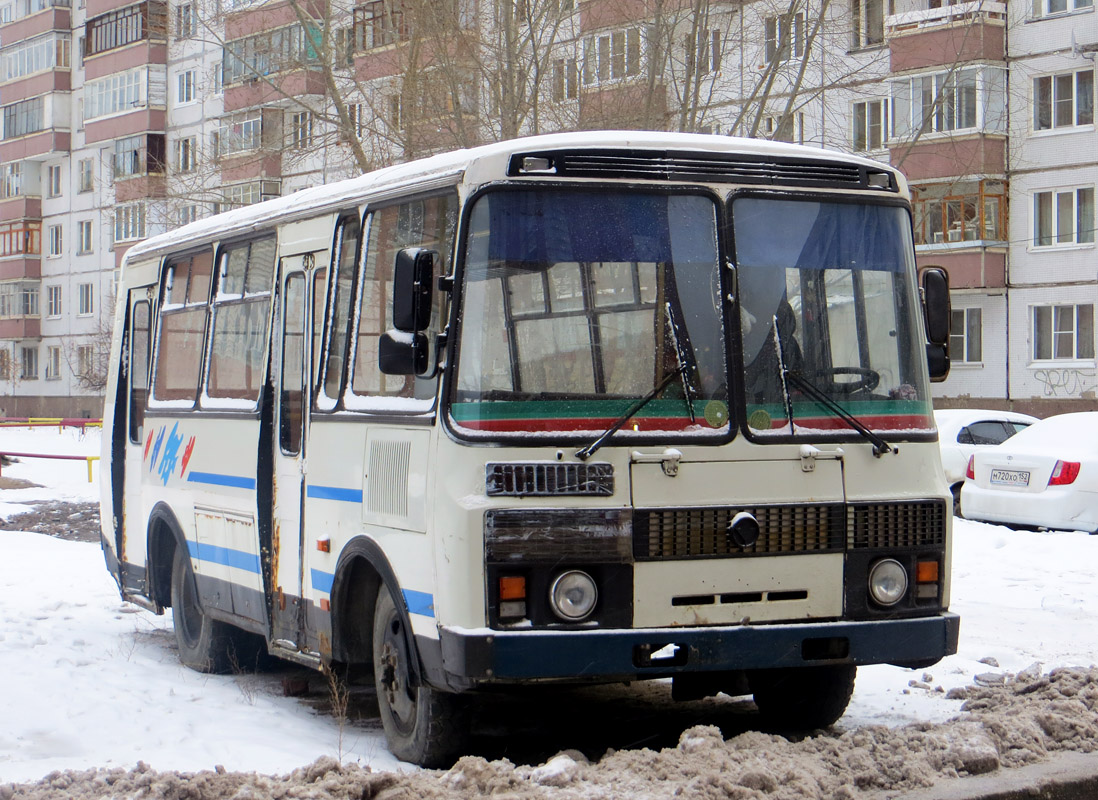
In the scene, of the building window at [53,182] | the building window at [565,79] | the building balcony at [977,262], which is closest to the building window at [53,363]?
the building window at [53,182]

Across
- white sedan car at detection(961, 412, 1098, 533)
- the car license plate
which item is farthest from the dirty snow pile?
the car license plate

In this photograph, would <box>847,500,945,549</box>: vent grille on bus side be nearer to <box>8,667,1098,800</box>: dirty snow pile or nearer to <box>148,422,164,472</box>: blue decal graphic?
<box>8,667,1098,800</box>: dirty snow pile

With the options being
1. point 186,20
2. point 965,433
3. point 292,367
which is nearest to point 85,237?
point 186,20

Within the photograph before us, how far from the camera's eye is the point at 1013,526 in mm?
17953

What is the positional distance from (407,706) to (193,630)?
12.4 ft

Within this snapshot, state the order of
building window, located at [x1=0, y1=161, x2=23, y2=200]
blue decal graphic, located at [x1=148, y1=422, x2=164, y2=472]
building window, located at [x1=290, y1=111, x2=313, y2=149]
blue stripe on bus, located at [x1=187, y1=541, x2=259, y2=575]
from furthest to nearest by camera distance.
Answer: building window, located at [x1=0, y1=161, x2=23, y2=200]
building window, located at [x1=290, y1=111, x2=313, y2=149]
blue decal graphic, located at [x1=148, y1=422, x2=164, y2=472]
blue stripe on bus, located at [x1=187, y1=541, x2=259, y2=575]

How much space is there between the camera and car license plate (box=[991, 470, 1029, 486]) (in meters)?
17.3

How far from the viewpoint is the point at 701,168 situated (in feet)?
24.1

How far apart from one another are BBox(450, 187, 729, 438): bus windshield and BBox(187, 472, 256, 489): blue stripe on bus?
294cm

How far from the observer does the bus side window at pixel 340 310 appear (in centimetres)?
830

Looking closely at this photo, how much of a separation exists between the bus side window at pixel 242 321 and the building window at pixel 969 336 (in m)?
32.0

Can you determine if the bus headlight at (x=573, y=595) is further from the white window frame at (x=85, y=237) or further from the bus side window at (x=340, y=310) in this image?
the white window frame at (x=85, y=237)

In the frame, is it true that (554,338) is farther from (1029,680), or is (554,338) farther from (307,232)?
(1029,680)

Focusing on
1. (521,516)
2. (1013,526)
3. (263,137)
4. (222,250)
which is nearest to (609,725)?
(521,516)
